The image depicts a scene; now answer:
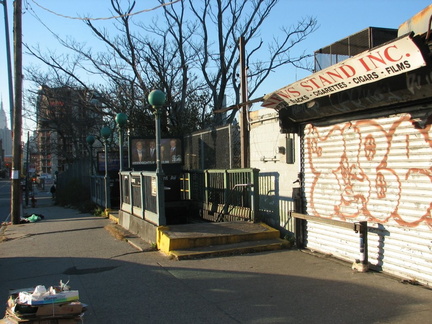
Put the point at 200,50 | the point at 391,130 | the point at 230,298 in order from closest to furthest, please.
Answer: the point at 230,298, the point at 391,130, the point at 200,50

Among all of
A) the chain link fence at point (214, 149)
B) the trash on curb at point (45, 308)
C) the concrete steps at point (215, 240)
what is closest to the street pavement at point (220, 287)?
the concrete steps at point (215, 240)

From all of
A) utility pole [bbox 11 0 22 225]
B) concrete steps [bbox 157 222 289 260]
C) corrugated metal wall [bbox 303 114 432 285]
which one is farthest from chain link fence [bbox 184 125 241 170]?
utility pole [bbox 11 0 22 225]

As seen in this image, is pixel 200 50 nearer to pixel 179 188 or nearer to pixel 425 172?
pixel 179 188

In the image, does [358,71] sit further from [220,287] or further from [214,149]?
[214,149]

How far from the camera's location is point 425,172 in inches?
219

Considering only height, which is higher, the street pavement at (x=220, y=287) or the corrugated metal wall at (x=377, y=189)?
the corrugated metal wall at (x=377, y=189)

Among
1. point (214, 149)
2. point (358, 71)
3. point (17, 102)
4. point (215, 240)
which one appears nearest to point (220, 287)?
point (215, 240)

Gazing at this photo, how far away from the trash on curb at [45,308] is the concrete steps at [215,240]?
3.78 metres

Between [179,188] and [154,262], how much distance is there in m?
5.57

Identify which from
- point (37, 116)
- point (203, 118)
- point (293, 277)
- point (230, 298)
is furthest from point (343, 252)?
point (37, 116)

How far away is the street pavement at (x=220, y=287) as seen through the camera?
15.6 ft

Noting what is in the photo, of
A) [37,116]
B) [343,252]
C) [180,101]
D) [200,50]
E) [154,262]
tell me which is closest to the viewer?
[343,252]

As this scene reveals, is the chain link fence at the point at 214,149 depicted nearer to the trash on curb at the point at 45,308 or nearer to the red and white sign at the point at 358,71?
the red and white sign at the point at 358,71

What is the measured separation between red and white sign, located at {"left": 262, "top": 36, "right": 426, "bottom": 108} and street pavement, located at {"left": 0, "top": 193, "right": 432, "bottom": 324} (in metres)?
2.78
